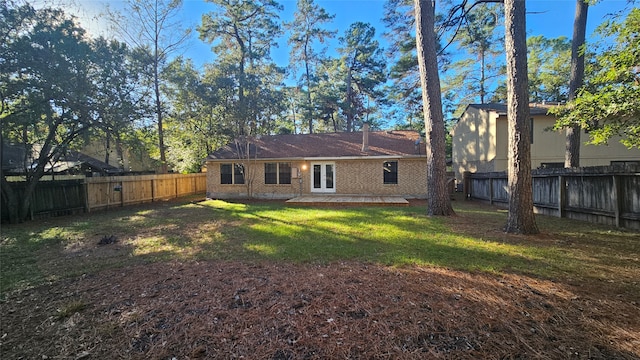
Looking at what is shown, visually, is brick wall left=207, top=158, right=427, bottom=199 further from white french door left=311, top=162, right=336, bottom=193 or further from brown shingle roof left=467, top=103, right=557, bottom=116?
brown shingle roof left=467, top=103, right=557, bottom=116

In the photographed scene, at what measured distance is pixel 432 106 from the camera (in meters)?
8.08

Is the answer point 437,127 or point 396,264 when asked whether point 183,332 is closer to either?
point 396,264

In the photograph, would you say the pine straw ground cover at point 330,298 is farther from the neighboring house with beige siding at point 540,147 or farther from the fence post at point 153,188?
the neighboring house with beige siding at point 540,147

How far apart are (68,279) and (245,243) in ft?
8.98

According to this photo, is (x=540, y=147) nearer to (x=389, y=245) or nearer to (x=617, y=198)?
(x=617, y=198)

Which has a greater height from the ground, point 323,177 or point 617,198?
point 323,177

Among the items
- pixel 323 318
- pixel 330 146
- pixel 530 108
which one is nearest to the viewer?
pixel 323 318

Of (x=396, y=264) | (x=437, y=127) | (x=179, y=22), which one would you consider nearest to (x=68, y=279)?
(x=396, y=264)

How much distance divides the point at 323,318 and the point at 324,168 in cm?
1276

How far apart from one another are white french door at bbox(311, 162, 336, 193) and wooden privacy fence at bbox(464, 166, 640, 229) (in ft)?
29.5

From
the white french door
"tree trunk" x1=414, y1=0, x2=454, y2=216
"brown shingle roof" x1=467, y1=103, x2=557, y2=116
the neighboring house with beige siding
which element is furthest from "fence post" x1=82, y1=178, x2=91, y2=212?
"brown shingle roof" x1=467, y1=103, x2=557, y2=116

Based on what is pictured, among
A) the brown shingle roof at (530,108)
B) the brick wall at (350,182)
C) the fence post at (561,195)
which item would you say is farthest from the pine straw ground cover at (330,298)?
the brown shingle roof at (530,108)

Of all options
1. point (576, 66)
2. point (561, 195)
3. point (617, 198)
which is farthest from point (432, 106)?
point (576, 66)

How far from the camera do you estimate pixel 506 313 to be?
8.46ft
